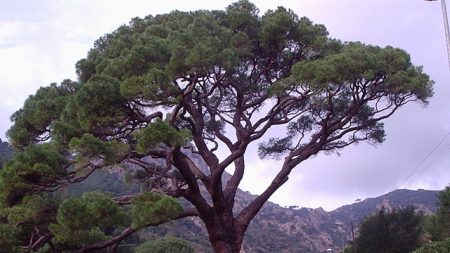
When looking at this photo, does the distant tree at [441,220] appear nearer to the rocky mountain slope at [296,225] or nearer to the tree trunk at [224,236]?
the tree trunk at [224,236]

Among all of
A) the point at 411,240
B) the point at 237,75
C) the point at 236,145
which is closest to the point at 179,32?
the point at 237,75

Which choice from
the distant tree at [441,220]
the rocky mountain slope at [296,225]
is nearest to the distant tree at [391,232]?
the distant tree at [441,220]

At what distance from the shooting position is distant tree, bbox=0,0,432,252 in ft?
34.4

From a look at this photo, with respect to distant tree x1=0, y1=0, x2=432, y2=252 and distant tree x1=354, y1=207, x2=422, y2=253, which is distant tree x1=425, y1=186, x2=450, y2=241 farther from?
distant tree x1=0, y1=0, x2=432, y2=252

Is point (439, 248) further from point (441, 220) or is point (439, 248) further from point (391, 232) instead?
point (391, 232)

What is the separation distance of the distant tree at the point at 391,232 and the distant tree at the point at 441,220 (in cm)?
167

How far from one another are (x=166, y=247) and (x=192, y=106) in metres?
23.0

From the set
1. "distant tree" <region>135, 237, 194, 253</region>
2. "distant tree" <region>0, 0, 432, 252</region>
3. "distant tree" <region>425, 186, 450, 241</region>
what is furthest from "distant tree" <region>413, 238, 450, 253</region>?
"distant tree" <region>135, 237, 194, 253</region>

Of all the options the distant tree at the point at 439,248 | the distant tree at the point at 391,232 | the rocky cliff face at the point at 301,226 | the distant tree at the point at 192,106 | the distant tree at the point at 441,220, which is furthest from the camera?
the rocky cliff face at the point at 301,226

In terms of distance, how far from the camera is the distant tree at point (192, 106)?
10500 mm

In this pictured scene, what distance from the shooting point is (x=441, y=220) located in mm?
22625

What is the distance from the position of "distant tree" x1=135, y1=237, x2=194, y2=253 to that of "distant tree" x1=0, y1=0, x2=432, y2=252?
19629 mm

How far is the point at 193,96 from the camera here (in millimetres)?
12891

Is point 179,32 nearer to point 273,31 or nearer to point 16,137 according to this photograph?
point 273,31
